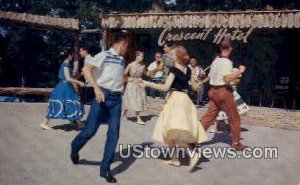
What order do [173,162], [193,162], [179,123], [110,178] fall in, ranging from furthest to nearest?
[173,162], [193,162], [179,123], [110,178]

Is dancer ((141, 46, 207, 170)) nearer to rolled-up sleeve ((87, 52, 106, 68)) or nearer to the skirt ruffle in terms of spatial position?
the skirt ruffle

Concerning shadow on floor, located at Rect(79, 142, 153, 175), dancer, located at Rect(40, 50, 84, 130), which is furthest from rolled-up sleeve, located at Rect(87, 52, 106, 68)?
dancer, located at Rect(40, 50, 84, 130)

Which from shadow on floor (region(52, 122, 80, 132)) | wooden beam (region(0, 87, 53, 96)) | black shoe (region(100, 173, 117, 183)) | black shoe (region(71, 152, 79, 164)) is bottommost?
shadow on floor (region(52, 122, 80, 132))

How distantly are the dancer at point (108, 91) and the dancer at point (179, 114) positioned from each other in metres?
0.49

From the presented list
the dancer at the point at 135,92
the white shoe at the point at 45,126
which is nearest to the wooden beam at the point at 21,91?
the dancer at the point at 135,92

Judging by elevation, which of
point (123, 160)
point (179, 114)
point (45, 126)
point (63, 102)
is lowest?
point (123, 160)

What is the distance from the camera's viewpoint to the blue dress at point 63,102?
7730 millimetres

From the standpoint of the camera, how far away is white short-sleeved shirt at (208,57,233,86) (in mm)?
6625

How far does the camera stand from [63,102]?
776cm

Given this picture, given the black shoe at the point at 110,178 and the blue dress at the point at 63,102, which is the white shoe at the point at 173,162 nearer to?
the black shoe at the point at 110,178

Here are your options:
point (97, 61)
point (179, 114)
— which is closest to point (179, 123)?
point (179, 114)

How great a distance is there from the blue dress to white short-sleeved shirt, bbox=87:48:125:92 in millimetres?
2824

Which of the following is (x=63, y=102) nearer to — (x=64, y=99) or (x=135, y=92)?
(x=64, y=99)

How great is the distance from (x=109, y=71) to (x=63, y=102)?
299cm
